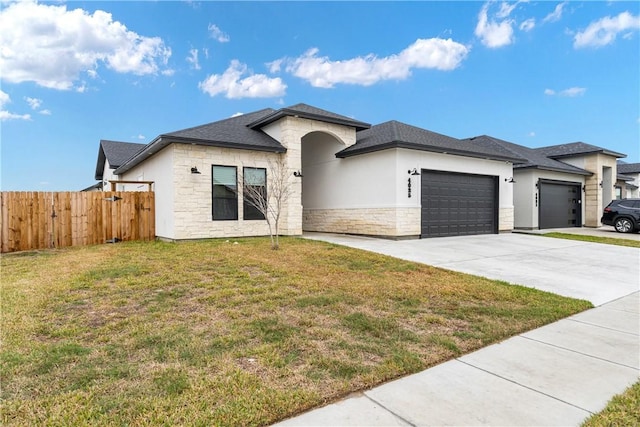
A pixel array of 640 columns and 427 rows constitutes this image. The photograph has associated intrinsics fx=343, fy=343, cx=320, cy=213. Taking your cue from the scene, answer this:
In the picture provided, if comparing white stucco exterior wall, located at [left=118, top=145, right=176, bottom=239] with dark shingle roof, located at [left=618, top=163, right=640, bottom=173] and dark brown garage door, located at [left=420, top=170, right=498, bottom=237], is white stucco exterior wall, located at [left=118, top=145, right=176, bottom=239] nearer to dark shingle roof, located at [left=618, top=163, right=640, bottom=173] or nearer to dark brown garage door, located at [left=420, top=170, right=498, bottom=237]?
dark brown garage door, located at [left=420, top=170, right=498, bottom=237]

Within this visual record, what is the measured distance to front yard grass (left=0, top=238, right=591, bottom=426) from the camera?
234cm

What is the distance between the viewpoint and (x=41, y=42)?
11.0 meters

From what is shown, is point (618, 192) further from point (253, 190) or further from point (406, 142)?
point (253, 190)

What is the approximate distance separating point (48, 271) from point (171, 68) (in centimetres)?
1363

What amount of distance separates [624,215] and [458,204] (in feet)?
31.9

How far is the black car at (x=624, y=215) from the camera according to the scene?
1647 cm

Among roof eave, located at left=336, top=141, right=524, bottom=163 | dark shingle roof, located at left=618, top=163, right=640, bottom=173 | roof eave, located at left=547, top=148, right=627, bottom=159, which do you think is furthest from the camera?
dark shingle roof, located at left=618, top=163, right=640, bottom=173

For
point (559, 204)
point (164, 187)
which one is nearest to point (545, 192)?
point (559, 204)

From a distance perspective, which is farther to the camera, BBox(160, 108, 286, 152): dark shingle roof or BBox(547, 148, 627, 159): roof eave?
BBox(547, 148, 627, 159): roof eave

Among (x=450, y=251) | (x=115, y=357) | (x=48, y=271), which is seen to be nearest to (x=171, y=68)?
(x=48, y=271)

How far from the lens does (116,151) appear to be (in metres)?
22.4

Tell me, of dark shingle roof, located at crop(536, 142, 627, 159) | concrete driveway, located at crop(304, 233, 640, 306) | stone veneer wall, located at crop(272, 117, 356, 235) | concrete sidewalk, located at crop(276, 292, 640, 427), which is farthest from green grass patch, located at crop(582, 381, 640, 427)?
dark shingle roof, located at crop(536, 142, 627, 159)

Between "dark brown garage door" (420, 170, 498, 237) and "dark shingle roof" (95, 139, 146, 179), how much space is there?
1686 cm

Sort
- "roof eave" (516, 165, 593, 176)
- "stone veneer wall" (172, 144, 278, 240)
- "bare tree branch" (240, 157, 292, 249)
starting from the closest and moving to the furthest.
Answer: "stone veneer wall" (172, 144, 278, 240)
"bare tree branch" (240, 157, 292, 249)
"roof eave" (516, 165, 593, 176)
